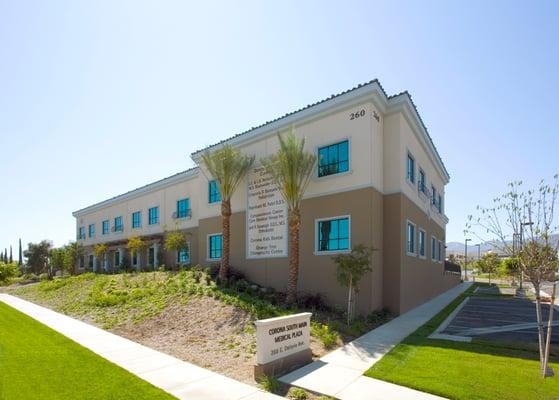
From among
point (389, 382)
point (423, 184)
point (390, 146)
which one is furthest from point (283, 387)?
point (423, 184)

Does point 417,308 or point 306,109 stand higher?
point 306,109

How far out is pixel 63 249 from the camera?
4088 cm

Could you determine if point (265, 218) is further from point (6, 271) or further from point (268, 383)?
point (6, 271)

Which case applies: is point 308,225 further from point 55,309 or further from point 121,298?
point 55,309

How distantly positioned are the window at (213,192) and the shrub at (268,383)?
14813mm

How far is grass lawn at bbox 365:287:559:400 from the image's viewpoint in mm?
6312

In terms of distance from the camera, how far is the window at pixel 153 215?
30266mm

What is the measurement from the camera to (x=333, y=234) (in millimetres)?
15203

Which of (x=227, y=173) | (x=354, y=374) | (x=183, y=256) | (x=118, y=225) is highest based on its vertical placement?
(x=227, y=173)

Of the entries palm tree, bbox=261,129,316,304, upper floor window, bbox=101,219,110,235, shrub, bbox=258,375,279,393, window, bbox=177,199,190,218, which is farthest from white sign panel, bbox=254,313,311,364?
upper floor window, bbox=101,219,110,235

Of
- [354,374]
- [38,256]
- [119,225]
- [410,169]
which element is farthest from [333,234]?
[38,256]

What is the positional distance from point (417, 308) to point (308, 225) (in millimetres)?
6723

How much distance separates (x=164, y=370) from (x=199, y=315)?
17.0 feet

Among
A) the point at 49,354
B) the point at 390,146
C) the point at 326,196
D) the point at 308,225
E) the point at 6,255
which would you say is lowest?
the point at 6,255
